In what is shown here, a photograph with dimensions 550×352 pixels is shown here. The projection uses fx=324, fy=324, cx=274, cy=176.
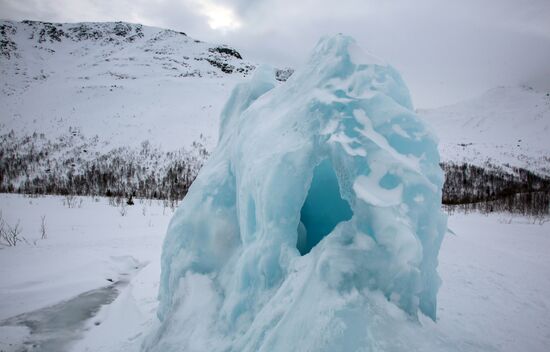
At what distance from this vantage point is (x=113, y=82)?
38.3 m

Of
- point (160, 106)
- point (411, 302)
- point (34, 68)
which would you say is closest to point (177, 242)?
point (411, 302)

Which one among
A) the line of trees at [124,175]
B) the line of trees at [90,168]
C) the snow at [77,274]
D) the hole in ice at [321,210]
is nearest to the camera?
the hole in ice at [321,210]

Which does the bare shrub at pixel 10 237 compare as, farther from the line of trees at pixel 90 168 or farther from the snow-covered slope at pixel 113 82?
the snow-covered slope at pixel 113 82

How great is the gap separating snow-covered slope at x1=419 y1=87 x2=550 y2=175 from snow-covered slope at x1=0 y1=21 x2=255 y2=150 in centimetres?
2550

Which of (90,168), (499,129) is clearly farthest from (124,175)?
(499,129)

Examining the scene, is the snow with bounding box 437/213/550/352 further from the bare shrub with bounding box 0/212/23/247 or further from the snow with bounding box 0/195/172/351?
the bare shrub with bounding box 0/212/23/247

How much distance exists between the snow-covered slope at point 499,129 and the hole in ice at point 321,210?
3279 centimetres

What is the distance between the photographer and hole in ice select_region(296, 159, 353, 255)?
3297 millimetres

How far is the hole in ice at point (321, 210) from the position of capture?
3297 millimetres

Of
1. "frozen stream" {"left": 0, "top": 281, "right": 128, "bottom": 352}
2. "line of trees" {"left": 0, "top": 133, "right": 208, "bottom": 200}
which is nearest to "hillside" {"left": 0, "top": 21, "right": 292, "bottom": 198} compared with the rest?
"line of trees" {"left": 0, "top": 133, "right": 208, "bottom": 200}

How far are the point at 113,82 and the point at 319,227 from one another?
41.6 meters

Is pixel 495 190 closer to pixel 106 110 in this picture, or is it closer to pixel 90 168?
pixel 90 168

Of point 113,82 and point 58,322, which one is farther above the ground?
point 113,82

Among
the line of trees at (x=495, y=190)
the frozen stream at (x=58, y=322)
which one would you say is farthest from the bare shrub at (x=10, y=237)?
the line of trees at (x=495, y=190)
